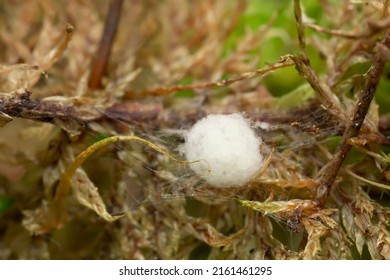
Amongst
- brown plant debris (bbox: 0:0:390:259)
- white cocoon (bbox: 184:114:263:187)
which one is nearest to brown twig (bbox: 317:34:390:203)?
brown plant debris (bbox: 0:0:390:259)

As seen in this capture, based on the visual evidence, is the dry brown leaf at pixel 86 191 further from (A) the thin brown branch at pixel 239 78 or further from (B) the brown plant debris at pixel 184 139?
(A) the thin brown branch at pixel 239 78

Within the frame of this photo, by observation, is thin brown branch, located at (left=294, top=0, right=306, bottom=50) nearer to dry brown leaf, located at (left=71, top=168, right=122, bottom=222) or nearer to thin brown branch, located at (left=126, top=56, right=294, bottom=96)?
thin brown branch, located at (left=126, top=56, right=294, bottom=96)

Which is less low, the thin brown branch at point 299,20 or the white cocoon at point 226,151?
the thin brown branch at point 299,20

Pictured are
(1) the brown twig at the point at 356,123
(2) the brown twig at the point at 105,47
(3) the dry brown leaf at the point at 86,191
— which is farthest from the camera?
(2) the brown twig at the point at 105,47

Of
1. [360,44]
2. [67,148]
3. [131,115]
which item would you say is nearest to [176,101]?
[131,115]

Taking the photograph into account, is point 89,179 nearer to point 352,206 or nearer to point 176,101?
point 176,101

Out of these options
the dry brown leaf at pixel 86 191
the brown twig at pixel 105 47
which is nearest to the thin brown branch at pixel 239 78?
the brown twig at pixel 105 47

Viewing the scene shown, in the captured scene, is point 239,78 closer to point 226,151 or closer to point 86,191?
point 226,151
